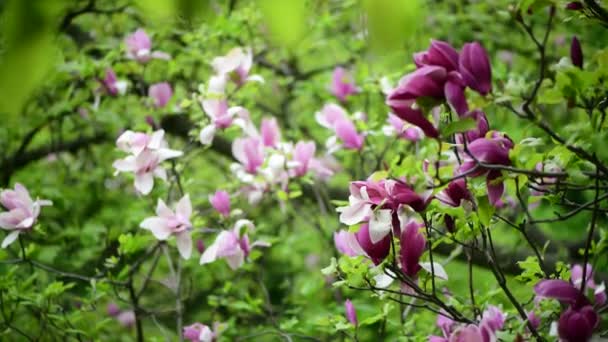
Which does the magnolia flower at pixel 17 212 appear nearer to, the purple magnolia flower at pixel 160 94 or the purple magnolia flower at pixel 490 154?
the purple magnolia flower at pixel 160 94

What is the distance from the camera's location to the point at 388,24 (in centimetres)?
57

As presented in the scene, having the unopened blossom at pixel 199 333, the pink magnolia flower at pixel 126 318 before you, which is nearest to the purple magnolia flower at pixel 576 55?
the unopened blossom at pixel 199 333

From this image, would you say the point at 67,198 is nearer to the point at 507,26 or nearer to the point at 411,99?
the point at 411,99

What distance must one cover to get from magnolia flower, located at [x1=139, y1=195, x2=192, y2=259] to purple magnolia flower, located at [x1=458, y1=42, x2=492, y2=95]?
94cm

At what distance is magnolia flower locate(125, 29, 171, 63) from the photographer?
7.11 feet

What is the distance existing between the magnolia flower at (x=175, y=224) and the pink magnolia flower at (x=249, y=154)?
12.4 inches

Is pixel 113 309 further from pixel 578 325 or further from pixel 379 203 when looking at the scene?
pixel 578 325

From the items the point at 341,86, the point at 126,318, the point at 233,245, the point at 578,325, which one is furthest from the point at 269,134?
the point at 126,318

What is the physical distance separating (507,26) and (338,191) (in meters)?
1.33

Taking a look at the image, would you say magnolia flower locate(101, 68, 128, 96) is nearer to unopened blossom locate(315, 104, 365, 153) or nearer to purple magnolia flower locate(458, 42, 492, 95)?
unopened blossom locate(315, 104, 365, 153)

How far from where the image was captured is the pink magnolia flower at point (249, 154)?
1903mm

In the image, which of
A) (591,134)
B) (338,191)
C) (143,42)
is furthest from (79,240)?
(591,134)

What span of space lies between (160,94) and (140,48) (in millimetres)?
182

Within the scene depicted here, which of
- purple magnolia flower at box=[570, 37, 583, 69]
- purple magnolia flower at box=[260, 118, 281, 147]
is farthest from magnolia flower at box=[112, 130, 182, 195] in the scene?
purple magnolia flower at box=[570, 37, 583, 69]
